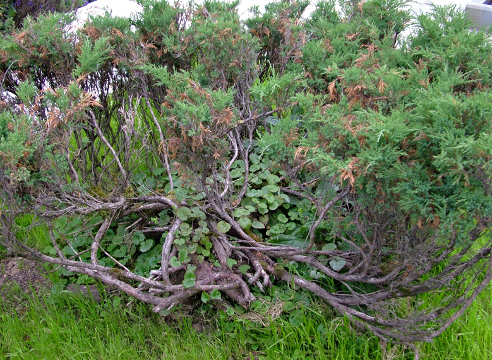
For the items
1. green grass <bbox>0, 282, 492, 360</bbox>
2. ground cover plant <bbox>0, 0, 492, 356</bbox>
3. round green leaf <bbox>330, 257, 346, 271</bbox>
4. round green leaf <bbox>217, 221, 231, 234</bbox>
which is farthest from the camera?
round green leaf <bbox>217, 221, 231, 234</bbox>

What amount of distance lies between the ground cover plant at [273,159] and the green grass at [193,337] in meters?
0.13

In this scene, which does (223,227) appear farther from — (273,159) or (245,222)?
(273,159)

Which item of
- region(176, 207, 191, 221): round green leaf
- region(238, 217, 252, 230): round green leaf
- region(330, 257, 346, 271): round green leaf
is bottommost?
region(330, 257, 346, 271): round green leaf

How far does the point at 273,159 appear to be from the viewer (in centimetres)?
224

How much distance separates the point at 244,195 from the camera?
3.02 meters

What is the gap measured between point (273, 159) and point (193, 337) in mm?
1141

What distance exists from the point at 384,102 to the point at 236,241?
126 centimetres

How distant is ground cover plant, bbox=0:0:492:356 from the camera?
1.69 meters

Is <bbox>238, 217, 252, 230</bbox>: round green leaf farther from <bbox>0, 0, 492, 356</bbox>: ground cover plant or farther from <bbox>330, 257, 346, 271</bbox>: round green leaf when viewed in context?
<bbox>330, 257, 346, 271</bbox>: round green leaf

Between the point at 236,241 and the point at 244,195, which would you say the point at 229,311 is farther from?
the point at 244,195

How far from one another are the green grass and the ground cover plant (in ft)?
0.44

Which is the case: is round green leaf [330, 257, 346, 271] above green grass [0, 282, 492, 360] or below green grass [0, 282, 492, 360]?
above

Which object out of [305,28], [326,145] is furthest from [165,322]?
[305,28]

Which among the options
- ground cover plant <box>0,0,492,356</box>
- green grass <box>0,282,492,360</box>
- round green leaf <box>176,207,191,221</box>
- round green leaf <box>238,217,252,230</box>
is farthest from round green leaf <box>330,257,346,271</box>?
round green leaf <box>176,207,191,221</box>
